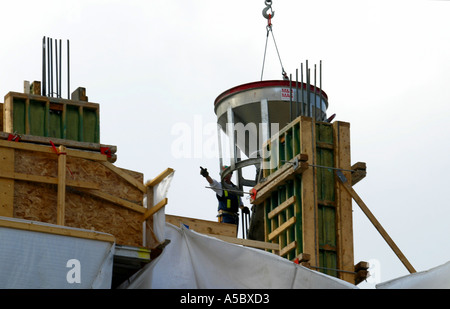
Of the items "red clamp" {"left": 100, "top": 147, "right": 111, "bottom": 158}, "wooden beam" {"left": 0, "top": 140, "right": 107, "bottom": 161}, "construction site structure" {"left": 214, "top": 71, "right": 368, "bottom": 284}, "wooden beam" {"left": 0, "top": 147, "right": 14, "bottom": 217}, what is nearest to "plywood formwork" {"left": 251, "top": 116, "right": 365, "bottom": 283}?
"construction site structure" {"left": 214, "top": 71, "right": 368, "bottom": 284}

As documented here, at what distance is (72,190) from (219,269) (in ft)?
10.7

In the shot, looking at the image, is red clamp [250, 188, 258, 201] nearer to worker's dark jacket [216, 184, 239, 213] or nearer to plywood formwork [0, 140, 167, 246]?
worker's dark jacket [216, 184, 239, 213]

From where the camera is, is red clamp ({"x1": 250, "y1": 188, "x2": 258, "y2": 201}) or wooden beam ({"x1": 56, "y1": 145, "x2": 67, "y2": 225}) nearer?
wooden beam ({"x1": 56, "y1": 145, "x2": 67, "y2": 225})

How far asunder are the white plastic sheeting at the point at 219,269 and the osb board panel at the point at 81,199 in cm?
98

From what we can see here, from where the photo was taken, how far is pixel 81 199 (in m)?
22.9

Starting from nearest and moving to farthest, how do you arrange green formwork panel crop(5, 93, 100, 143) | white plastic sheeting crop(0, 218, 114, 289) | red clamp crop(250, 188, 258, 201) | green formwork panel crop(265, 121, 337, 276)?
1. white plastic sheeting crop(0, 218, 114, 289)
2. green formwork panel crop(5, 93, 100, 143)
3. green formwork panel crop(265, 121, 337, 276)
4. red clamp crop(250, 188, 258, 201)

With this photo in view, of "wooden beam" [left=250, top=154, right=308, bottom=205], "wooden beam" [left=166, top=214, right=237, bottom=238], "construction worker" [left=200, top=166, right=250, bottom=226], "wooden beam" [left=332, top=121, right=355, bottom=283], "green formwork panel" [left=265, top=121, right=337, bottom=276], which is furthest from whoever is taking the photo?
"construction worker" [left=200, top=166, right=250, bottom=226]

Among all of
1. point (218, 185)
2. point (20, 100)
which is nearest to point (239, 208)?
point (218, 185)

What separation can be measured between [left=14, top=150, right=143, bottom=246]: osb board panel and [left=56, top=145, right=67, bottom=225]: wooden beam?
0.47 ft

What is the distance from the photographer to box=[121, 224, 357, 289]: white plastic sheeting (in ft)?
78.2

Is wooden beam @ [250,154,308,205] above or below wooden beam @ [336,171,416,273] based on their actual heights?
above

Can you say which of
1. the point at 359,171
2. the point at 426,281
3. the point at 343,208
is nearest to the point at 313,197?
the point at 343,208

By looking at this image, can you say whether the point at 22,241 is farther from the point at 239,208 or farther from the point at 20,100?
the point at 239,208

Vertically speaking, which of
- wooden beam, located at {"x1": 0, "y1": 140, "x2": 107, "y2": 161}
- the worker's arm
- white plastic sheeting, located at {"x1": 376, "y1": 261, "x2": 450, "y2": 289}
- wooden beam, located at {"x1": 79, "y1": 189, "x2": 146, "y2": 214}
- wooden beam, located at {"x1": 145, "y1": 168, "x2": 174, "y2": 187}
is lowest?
white plastic sheeting, located at {"x1": 376, "y1": 261, "x2": 450, "y2": 289}
